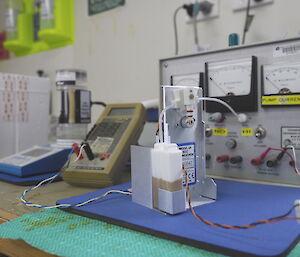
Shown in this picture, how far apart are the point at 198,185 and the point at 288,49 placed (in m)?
0.41

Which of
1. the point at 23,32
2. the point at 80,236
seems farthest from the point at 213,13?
the point at 23,32

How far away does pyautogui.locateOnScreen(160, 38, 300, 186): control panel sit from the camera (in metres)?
0.80

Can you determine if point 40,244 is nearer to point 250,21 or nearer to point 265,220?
point 265,220

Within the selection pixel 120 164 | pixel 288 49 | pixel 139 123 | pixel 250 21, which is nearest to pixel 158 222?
pixel 120 164

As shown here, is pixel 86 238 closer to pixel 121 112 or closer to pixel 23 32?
pixel 121 112

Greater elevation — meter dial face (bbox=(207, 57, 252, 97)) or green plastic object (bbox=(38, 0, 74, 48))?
green plastic object (bbox=(38, 0, 74, 48))

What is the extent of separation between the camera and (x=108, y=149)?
2.85 feet

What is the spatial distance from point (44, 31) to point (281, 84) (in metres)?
1.29

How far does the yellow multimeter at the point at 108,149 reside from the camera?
0.82 m

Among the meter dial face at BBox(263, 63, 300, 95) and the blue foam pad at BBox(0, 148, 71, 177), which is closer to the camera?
the meter dial face at BBox(263, 63, 300, 95)

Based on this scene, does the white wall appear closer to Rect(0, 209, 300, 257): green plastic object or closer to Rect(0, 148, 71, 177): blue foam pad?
Rect(0, 148, 71, 177): blue foam pad

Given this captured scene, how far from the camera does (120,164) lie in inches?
33.2

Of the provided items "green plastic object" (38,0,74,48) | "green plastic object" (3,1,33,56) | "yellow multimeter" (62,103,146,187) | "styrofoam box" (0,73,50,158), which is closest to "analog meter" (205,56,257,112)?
"yellow multimeter" (62,103,146,187)

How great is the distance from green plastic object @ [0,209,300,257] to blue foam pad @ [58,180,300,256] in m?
0.01
